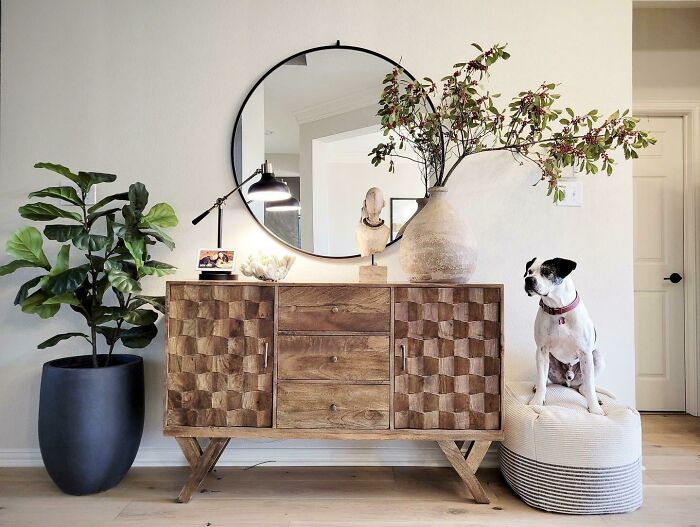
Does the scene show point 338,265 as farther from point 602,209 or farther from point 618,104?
point 618,104

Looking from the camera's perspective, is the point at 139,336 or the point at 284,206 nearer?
the point at 139,336

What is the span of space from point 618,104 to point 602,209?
1.67ft

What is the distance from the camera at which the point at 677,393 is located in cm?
309

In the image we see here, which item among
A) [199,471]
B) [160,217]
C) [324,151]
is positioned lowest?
[199,471]

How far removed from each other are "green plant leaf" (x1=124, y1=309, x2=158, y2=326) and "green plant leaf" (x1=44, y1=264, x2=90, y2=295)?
0.23 metres

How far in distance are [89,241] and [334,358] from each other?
1.11m

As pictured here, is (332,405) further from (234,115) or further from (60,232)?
(234,115)

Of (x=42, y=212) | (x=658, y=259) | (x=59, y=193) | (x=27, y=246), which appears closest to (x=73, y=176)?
(x=59, y=193)

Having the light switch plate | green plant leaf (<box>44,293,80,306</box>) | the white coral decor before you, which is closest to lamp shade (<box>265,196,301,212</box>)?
the white coral decor

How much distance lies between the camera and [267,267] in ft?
6.29

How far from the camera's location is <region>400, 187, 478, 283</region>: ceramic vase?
5.99 feet

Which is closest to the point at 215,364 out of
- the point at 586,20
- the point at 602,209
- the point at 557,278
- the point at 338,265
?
the point at 338,265

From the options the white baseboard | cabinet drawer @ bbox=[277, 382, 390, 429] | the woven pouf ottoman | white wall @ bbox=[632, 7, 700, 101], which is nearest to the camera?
the woven pouf ottoman

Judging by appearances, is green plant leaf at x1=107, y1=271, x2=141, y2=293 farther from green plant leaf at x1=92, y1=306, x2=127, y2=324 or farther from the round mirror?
the round mirror
